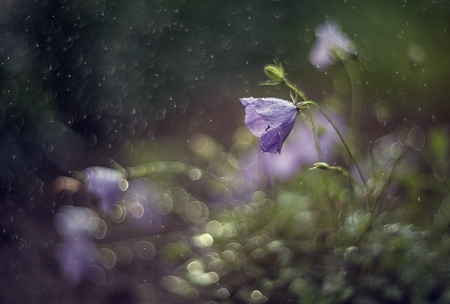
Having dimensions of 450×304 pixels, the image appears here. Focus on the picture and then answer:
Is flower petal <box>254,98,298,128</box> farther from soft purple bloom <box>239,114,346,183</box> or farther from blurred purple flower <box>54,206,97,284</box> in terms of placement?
blurred purple flower <box>54,206,97,284</box>

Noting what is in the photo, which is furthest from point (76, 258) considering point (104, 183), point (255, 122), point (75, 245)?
point (255, 122)

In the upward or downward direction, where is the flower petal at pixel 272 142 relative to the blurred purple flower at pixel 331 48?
downward

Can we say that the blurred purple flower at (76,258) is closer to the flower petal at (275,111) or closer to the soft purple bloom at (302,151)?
the soft purple bloom at (302,151)

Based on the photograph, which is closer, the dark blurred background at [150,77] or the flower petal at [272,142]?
the flower petal at [272,142]

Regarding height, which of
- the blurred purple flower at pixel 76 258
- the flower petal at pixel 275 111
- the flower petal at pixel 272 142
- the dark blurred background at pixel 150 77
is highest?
the flower petal at pixel 275 111

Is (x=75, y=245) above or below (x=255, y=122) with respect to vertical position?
below

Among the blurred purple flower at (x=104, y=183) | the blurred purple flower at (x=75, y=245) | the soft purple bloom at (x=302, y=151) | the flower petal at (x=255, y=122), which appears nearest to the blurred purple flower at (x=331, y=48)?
the soft purple bloom at (x=302, y=151)

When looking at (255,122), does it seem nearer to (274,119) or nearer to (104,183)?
(274,119)
